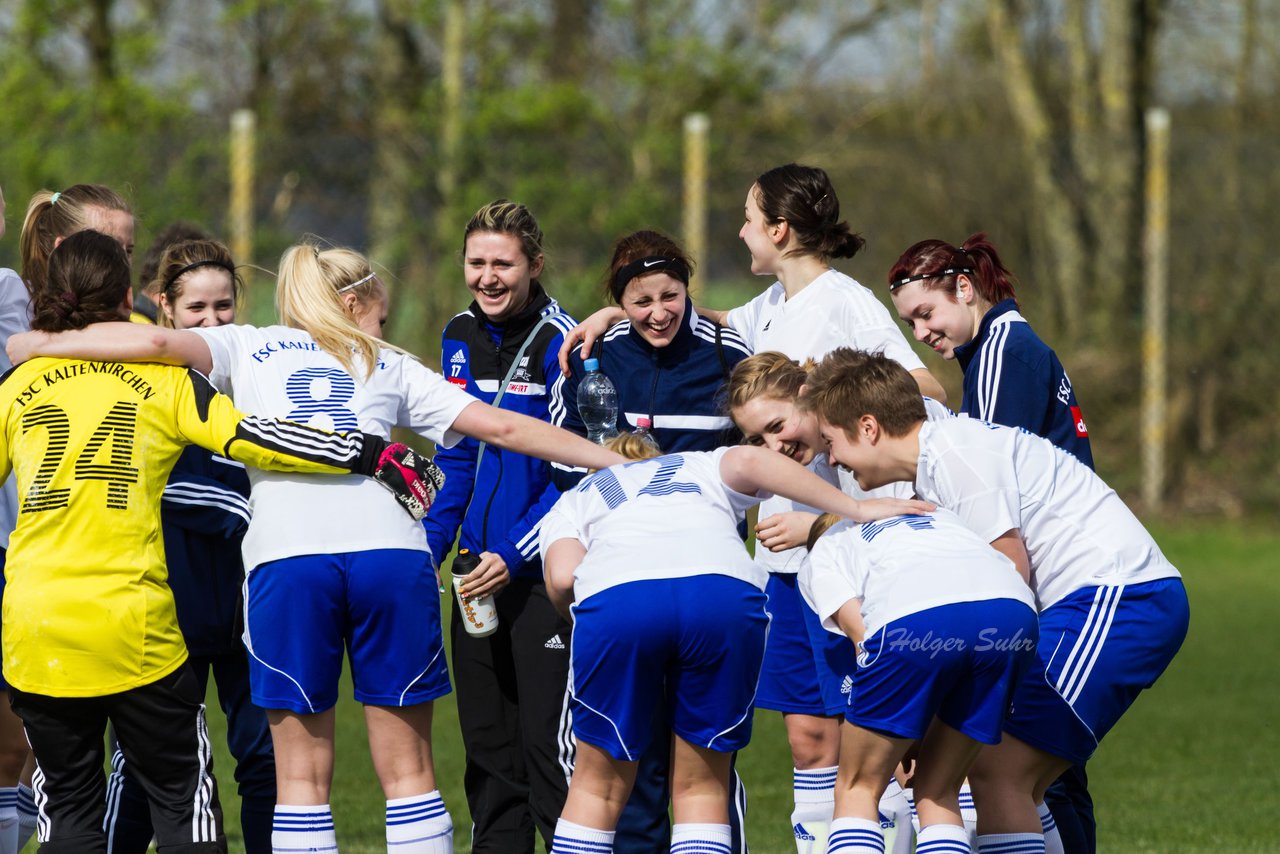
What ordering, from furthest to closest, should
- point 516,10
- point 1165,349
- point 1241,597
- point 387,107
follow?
point 516,10 < point 387,107 < point 1165,349 < point 1241,597

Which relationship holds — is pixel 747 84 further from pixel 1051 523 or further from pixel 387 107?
pixel 1051 523

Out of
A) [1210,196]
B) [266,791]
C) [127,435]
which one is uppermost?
[1210,196]

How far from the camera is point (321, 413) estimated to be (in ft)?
14.3

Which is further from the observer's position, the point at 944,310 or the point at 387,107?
the point at 387,107

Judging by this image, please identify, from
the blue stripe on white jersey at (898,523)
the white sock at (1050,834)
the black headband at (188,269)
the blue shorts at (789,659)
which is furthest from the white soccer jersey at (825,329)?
the black headband at (188,269)

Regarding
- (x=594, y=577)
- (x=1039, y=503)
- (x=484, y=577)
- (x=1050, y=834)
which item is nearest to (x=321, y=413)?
(x=484, y=577)

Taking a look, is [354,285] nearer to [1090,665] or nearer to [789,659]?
[789,659]

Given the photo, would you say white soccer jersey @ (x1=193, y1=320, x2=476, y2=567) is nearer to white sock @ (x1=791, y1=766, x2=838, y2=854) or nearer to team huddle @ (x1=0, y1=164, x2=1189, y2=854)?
team huddle @ (x1=0, y1=164, x2=1189, y2=854)

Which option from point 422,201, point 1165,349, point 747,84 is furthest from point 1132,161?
point 422,201

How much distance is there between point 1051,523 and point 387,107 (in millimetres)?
14131

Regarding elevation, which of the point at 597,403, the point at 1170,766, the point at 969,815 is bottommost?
the point at 1170,766

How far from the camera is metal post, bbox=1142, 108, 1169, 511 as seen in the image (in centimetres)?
1408

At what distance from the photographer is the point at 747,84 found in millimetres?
18250

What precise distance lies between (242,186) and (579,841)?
10.3 m
